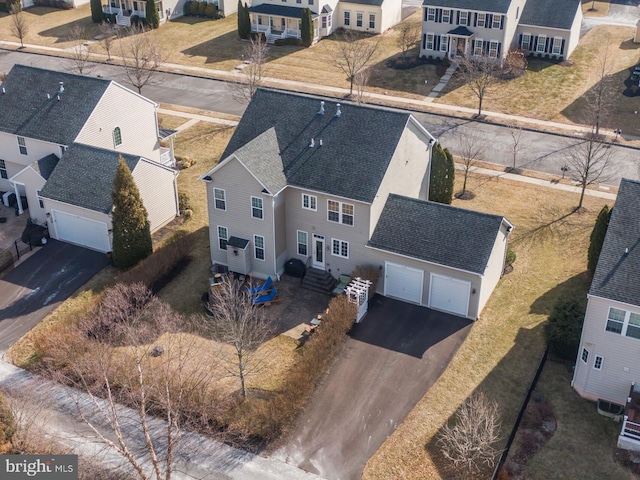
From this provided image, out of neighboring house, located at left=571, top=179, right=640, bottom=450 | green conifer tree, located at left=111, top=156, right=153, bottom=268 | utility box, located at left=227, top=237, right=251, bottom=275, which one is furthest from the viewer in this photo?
utility box, located at left=227, top=237, right=251, bottom=275

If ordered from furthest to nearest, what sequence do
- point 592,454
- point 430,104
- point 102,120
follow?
point 430,104 → point 102,120 → point 592,454

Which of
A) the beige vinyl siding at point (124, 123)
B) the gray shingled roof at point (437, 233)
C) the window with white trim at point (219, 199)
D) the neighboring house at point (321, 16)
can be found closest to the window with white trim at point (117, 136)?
the beige vinyl siding at point (124, 123)

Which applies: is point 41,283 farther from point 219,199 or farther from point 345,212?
point 345,212

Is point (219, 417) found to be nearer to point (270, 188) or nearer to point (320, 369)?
point (320, 369)

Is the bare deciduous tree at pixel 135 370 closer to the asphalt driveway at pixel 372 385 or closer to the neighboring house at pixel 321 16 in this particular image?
the asphalt driveway at pixel 372 385

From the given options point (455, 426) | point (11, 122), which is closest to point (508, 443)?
point (455, 426)

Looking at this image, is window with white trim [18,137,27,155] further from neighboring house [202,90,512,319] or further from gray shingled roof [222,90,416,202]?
neighboring house [202,90,512,319]

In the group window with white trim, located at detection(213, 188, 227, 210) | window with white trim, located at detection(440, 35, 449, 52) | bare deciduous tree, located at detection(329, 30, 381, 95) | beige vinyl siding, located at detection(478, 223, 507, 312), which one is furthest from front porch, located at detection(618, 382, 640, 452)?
window with white trim, located at detection(440, 35, 449, 52)
